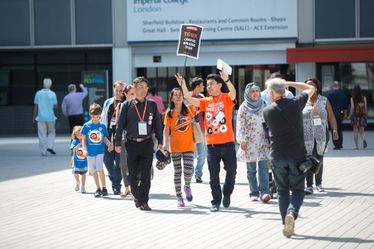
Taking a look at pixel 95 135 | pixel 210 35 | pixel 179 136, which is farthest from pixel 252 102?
pixel 210 35

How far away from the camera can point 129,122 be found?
36.8 ft

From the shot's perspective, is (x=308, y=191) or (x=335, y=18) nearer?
(x=308, y=191)

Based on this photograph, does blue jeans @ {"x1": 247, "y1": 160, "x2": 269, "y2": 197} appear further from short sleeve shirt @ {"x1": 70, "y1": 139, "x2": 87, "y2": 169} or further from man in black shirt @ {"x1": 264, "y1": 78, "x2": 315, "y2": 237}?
short sleeve shirt @ {"x1": 70, "y1": 139, "x2": 87, "y2": 169}

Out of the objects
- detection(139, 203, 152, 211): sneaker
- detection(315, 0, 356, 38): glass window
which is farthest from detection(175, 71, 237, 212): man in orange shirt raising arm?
detection(315, 0, 356, 38): glass window

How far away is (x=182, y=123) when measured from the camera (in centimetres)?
1153

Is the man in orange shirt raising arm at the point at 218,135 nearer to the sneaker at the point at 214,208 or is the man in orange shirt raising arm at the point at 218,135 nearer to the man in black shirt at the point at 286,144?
the sneaker at the point at 214,208

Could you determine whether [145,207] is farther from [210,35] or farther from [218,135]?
[210,35]

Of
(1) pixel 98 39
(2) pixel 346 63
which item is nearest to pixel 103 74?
(1) pixel 98 39

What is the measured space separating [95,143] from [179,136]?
177 cm

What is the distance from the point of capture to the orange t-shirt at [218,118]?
10.8m

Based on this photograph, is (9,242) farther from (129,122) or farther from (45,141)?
(45,141)

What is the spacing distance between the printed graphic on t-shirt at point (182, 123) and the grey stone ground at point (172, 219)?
1059 millimetres

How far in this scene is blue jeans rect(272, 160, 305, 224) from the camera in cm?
874

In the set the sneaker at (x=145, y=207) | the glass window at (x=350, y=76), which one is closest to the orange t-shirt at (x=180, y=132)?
the sneaker at (x=145, y=207)
